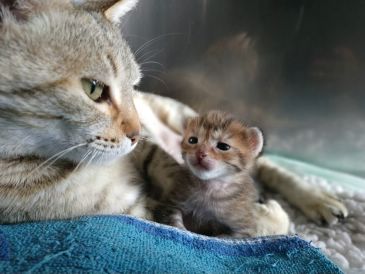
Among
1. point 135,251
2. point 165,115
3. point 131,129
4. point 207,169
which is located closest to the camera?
point 135,251

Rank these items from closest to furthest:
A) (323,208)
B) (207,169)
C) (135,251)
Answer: (135,251) < (207,169) < (323,208)

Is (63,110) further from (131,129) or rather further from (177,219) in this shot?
(177,219)

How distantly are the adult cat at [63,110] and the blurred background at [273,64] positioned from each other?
65 centimetres

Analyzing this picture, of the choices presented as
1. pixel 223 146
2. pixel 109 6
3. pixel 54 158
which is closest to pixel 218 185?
pixel 223 146

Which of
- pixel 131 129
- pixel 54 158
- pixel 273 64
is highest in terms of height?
pixel 273 64

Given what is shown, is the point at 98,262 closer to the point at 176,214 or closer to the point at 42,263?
the point at 42,263

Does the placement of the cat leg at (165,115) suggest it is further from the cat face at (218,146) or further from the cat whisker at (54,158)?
the cat whisker at (54,158)

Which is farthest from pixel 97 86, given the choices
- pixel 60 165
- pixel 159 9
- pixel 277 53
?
pixel 277 53

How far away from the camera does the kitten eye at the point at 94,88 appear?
2.90ft

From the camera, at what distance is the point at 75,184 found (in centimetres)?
98

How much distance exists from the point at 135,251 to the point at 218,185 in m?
0.37

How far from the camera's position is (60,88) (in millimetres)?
843

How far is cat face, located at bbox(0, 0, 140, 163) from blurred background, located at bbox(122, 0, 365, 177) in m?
0.69

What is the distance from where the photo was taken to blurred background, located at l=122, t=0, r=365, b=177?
63.7 inches
